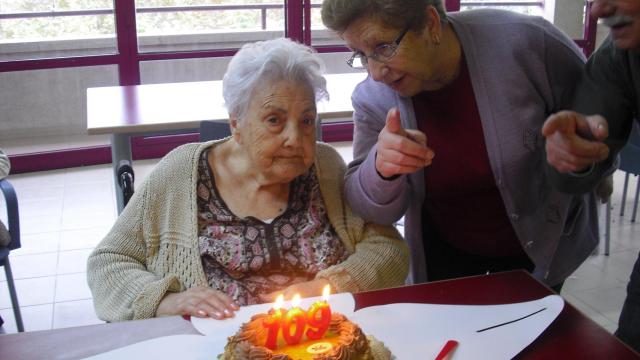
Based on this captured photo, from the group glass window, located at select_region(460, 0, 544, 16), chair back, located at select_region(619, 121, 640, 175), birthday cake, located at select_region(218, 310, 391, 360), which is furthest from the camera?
glass window, located at select_region(460, 0, 544, 16)

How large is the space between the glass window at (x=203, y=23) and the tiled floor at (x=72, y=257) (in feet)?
3.76

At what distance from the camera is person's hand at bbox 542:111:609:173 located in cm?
146

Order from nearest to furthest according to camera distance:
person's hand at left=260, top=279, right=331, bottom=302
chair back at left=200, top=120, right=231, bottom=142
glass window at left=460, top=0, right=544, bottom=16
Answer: person's hand at left=260, top=279, right=331, bottom=302 → chair back at left=200, top=120, right=231, bottom=142 → glass window at left=460, top=0, right=544, bottom=16

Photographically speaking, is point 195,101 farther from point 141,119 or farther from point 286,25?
point 286,25

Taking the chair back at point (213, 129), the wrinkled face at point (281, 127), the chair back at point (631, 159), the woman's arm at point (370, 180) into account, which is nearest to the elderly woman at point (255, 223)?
the wrinkled face at point (281, 127)

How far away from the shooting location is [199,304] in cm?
162

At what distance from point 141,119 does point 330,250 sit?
5.84ft

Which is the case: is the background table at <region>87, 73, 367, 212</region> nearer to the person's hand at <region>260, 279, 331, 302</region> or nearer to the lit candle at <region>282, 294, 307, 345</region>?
the person's hand at <region>260, 279, 331, 302</region>

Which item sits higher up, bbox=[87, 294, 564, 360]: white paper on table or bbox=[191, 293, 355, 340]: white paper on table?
bbox=[87, 294, 564, 360]: white paper on table

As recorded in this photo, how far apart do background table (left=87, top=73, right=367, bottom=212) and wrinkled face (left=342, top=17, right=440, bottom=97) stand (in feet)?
4.39

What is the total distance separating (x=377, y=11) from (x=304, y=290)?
0.72 meters

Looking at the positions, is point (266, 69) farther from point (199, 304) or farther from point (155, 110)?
point (155, 110)

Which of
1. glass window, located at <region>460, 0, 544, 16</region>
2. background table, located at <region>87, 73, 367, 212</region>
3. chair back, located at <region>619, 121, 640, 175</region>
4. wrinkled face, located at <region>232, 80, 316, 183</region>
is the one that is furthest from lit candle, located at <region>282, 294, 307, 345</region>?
glass window, located at <region>460, 0, 544, 16</region>

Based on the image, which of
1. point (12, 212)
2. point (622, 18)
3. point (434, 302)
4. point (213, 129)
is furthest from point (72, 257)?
point (622, 18)
